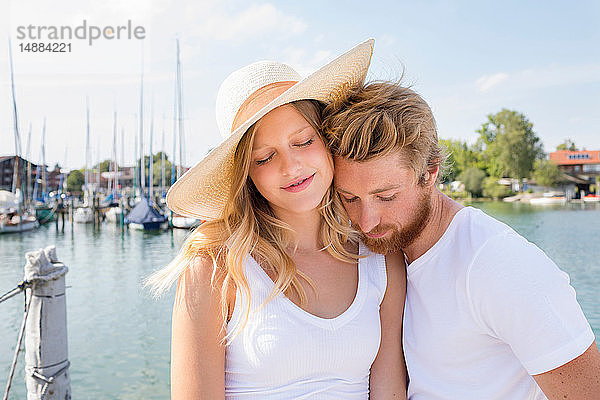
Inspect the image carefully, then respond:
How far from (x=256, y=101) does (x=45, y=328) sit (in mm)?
3515

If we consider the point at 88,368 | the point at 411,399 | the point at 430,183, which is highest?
the point at 430,183

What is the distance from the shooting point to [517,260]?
1.78m

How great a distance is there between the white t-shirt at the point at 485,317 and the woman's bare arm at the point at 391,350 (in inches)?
1.4

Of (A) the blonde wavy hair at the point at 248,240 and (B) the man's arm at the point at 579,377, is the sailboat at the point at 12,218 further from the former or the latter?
(B) the man's arm at the point at 579,377

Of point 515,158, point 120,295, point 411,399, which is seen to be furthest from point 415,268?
point 515,158

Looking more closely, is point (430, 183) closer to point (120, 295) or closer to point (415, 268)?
point (415, 268)

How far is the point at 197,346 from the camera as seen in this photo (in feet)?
6.14

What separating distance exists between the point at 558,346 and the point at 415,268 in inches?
24.3

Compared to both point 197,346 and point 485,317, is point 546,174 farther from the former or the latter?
point 197,346

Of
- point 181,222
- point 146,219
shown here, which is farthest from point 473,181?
point 146,219

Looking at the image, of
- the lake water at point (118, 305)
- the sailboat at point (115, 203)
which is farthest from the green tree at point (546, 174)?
the sailboat at point (115, 203)

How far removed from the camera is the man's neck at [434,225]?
2.15 metres

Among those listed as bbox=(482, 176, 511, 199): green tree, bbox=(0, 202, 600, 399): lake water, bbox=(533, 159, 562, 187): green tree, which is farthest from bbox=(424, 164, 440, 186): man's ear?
bbox=(533, 159, 562, 187): green tree

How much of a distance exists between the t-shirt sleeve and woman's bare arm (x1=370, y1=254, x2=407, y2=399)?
0.40m
